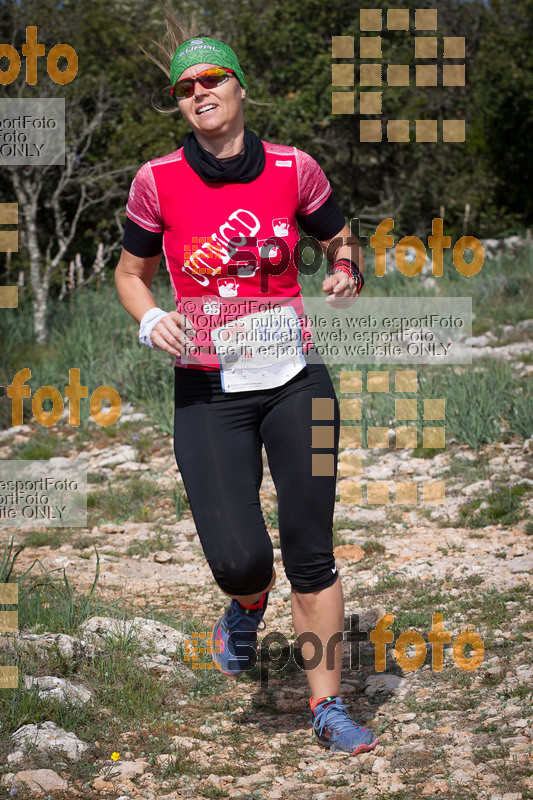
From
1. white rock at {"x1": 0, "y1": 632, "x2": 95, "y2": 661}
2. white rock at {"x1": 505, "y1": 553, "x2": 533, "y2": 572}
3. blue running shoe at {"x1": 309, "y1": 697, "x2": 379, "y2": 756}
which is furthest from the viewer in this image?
white rock at {"x1": 505, "y1": 553, "x2": 533, "y2": 572}

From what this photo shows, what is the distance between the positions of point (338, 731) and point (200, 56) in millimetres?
2158

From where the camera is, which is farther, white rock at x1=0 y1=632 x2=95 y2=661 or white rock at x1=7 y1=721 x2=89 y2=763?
white rock at x1=0 y1=632 x2=95 y2=661

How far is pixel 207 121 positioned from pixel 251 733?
2.02m

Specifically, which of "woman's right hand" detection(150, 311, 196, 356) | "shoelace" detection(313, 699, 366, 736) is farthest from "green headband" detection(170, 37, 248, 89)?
"shoelace" detection(313, 699, 366, 736)

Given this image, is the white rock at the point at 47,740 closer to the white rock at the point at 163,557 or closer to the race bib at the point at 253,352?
the race bib at the point at 253,352

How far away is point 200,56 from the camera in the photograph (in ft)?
9.84

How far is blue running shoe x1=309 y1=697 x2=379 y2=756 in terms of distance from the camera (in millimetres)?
2869

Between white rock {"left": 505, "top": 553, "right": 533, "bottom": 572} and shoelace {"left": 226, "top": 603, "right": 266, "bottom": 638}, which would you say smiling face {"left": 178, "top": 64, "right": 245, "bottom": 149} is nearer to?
shoelace {"left": 226, "top": 603, "right": 266, "bottom": 638}

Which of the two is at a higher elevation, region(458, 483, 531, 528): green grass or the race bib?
the race bib

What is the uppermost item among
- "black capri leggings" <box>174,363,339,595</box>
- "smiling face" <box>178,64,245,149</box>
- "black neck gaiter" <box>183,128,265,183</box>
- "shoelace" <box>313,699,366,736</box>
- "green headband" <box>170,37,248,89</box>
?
"green headband" <box>170,37,248,89</box>

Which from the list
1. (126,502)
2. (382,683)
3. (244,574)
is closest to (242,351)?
(244,574)

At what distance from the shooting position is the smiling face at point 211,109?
298cm

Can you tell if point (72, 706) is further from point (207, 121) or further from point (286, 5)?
point (286, 5)

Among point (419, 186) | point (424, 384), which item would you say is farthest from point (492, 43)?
point (424, 384)
